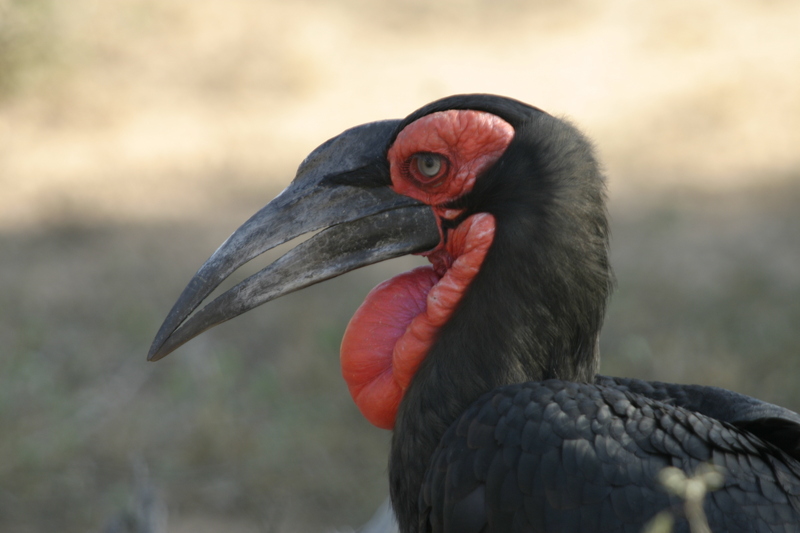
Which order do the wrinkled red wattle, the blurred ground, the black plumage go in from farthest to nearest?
the blurred ground
the wrinkled red wattle
the black plumage

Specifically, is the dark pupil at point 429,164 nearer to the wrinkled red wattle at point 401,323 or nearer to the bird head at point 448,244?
the bird head at point 448,244

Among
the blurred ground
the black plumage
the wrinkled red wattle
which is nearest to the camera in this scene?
the black plumage

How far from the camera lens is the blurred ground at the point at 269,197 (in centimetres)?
416

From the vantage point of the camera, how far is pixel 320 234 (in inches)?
93.6

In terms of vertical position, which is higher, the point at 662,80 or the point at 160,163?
the point at 160,163

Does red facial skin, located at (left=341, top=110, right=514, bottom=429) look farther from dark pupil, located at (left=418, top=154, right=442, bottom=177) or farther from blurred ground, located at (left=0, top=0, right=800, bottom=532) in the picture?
blurred ground, located at (left=0, top=0, right=800, bottom=532)

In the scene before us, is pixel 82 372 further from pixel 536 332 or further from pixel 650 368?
pixel 536 332

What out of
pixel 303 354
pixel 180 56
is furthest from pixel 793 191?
pixel 180 56

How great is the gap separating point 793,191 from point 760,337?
84.7 inches

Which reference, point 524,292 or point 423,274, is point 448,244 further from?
point 524,292

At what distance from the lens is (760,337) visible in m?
4.53

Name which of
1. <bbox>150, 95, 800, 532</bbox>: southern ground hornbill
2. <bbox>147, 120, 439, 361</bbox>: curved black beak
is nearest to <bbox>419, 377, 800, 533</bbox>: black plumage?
<bbox>150, 95, 800, 532</bbox>: southern ground hornbill

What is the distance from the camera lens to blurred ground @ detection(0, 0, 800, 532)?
416 cm

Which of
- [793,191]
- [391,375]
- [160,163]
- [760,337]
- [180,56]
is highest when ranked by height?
[180,56]
